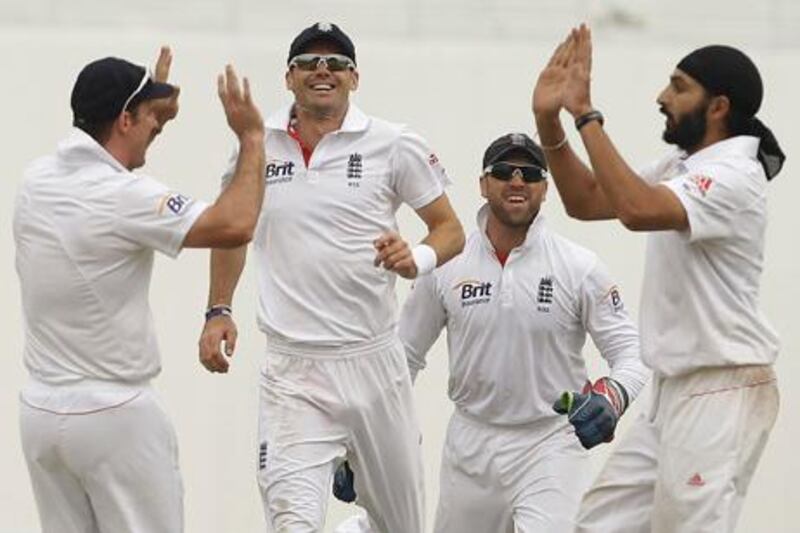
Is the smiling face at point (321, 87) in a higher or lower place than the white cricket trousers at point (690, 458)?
higher

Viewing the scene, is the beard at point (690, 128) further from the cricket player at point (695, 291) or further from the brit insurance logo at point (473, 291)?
the brit insurance logo at point (473, 291)

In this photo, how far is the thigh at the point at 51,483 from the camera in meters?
7.96

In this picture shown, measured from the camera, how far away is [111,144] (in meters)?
8.00

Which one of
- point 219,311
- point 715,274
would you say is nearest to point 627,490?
point 715,274

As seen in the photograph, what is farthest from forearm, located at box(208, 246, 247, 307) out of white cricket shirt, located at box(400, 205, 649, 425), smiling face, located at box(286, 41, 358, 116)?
white cricket shirt, located at box(400, 205, 649, 425)

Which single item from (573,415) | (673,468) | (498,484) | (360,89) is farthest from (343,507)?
(673,468)

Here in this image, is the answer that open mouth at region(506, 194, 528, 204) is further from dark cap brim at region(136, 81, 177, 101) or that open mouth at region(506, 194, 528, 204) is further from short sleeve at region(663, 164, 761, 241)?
dark cap brim at region(136, 81, 177, 101)

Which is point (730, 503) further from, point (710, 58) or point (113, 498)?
point (113, 498)

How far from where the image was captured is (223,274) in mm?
9164

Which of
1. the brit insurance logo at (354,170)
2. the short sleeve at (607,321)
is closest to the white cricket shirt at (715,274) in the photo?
the brit insurance logo at (354,170)

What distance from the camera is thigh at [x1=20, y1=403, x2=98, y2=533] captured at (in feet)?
26.1

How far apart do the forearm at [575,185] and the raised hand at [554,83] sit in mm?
135

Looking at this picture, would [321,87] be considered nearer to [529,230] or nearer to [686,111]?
[529,230]

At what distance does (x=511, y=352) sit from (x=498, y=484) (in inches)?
18.5
